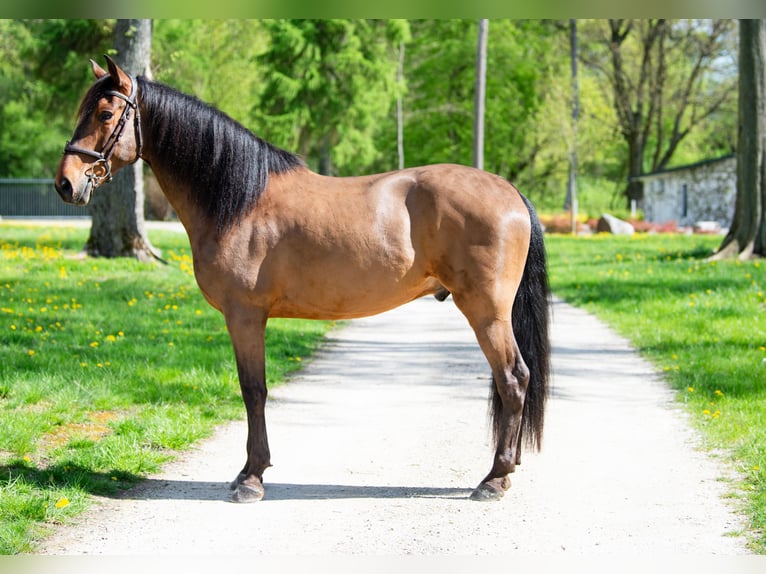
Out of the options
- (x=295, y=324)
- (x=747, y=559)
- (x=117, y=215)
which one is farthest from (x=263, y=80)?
(x=747, y=559)

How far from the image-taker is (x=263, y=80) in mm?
47188

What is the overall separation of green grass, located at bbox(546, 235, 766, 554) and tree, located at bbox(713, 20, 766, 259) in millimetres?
1019

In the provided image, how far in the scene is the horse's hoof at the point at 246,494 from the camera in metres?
5.64

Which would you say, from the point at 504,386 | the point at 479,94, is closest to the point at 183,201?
the point at 504,386

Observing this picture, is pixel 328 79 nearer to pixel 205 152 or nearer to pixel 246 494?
pixel 205 152

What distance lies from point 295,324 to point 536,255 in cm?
711

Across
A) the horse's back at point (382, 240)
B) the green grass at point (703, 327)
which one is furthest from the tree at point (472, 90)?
the horse's back at point (382, 240)

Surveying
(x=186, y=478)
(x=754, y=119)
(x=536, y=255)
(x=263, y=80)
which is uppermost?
(x=263, y=80)

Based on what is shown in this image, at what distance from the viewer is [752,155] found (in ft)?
64.3

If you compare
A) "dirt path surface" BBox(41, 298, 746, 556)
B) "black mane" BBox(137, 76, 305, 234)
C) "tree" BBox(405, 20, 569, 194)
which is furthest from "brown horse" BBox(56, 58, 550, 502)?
"tree" BBox(405, 20, 569, 194)

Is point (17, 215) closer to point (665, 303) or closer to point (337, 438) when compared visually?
point (665, 303)

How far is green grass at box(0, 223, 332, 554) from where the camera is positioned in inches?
229

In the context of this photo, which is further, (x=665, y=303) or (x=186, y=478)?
(x=665, y=303)

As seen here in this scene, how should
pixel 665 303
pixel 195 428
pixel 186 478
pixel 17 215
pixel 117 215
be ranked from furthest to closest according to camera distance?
1. pixel 17 215
2. pixel 117 215
3. pixel 665 303
4. pixel 195 428
5. pixel 186 478
